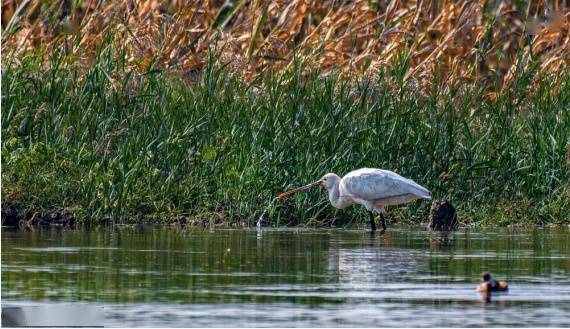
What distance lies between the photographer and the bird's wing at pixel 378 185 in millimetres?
14172

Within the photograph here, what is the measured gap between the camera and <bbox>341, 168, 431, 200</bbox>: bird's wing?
14.2m

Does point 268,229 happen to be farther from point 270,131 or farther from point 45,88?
point 45,88

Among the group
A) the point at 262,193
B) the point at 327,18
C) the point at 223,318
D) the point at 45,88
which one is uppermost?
the point at 327,18

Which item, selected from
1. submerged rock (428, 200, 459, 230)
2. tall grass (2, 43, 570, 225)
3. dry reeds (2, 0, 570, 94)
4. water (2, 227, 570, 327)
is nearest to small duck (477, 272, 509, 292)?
water (2, 227, 570, 327)

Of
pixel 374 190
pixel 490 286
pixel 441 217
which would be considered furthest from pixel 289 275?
pixel 441 217

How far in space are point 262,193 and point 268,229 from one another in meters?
0.66

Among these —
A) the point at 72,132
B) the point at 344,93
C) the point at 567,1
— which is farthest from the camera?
the point at 567,1

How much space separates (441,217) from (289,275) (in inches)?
171

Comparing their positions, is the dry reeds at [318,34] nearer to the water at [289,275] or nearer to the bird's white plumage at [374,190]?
the bird's white plumage at [374,190]

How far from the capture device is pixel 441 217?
14133 millimetres

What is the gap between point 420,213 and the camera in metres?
15.3

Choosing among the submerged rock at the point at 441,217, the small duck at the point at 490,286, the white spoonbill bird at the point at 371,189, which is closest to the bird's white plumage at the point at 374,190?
the white spoonbill bird at the point at 371,189

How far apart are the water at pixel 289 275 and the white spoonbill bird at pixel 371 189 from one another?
41 cm

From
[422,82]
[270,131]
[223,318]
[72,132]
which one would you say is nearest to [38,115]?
[72,132]
